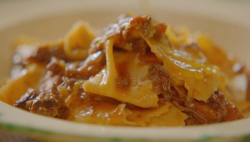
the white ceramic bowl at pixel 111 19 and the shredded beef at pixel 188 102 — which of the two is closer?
the shredded beef at pixel 188 102

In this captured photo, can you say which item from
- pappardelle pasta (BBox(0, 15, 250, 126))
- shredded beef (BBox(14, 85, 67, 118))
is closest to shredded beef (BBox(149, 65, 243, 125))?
pappardelle pasta (BBox(0, 15, 250, 126))

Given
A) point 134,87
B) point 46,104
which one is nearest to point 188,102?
point 134,87

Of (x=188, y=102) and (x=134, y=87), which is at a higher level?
(x=134, y=87)

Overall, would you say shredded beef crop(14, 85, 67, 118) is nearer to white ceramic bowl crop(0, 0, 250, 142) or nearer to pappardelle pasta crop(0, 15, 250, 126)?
pappardelle pasta crop(0, 15, 250, 126)

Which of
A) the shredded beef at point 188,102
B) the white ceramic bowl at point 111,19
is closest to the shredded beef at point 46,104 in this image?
the white ceramic bowl at point 111,19

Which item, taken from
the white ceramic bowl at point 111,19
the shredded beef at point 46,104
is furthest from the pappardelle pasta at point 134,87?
the white ceramic bowl at point 111,19

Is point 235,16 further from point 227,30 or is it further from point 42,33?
point 42,33

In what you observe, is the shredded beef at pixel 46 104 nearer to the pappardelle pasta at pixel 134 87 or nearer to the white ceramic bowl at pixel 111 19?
the pappardelle pasta at pixel 134 87

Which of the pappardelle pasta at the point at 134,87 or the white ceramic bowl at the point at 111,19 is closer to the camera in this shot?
the pappardelle pasta at the point at 134,87

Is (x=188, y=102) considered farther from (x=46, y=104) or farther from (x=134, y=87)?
(x=46, y=104)

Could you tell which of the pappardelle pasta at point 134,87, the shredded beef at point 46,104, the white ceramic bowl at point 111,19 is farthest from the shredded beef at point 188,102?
the white ceramic bowl at point 111,19

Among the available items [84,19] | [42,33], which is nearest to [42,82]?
[42,33]
